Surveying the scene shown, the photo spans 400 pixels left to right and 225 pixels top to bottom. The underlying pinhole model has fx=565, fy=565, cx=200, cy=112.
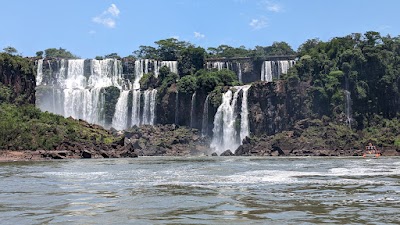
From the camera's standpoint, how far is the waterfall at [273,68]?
427 ft

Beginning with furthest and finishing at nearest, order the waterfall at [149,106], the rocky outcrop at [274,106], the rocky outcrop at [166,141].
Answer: the waterfall at [149,106]
the rocky outcrop at [274,106]
the rocky outcrop at [166,141]

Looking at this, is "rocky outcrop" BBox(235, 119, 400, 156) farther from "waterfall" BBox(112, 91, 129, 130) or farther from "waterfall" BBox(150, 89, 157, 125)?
"waterfall" BBox(112, 91, 129, 130)

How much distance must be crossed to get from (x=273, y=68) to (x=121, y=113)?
3723cm

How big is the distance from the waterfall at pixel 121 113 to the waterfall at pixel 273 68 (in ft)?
109

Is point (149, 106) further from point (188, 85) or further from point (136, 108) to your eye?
point (188, 85)

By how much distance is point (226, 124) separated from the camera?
366 feet

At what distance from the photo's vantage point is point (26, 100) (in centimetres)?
10462

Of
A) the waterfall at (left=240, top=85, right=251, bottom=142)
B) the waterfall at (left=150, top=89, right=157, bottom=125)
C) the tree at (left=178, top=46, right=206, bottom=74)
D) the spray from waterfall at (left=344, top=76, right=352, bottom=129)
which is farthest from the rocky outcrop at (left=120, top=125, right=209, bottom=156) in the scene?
the spray from waterfall at (left=344, top=76, right=352, bottom=129)

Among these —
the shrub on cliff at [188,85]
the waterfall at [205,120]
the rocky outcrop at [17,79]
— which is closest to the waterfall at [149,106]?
the shrub on cliff at [188,85]

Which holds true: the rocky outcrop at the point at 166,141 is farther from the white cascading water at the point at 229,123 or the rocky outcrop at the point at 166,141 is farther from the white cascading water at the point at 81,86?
the white cascading water at the point at 81,86

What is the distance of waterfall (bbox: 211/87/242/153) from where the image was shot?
362 ft

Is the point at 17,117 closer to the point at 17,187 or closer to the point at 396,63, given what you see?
the point at 17,187

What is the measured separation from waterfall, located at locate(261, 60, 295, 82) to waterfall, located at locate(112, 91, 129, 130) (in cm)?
3323

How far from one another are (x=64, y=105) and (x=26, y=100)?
17.7 meters
